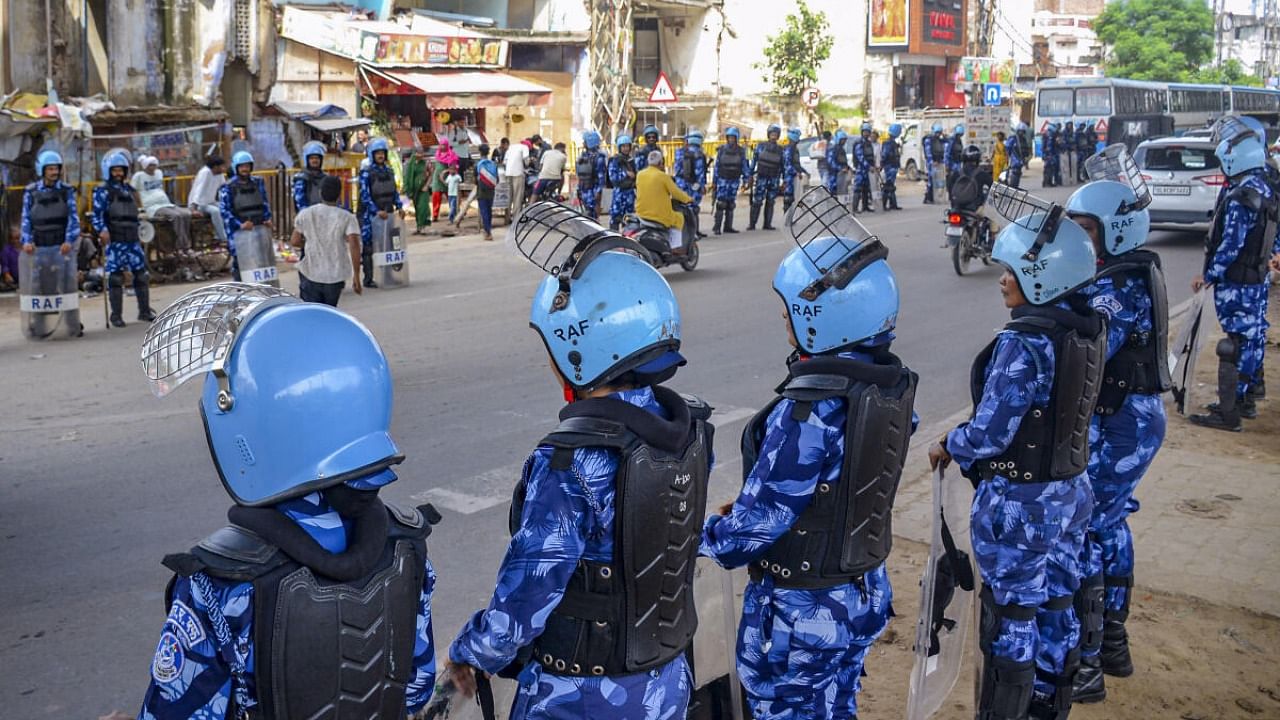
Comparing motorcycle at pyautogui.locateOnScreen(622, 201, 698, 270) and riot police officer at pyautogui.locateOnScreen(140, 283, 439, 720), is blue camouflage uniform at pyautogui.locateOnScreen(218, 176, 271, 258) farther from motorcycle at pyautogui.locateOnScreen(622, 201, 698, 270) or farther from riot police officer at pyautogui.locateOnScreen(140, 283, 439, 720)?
riot police officer at pyautogui.locateOnScreen(140, 283, 439, 720)

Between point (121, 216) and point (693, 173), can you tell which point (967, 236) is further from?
point (121, 216)

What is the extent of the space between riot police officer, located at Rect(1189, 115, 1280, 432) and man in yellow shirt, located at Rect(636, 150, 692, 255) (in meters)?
7.49

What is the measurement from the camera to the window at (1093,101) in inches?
1554

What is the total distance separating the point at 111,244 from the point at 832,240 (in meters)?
11.2

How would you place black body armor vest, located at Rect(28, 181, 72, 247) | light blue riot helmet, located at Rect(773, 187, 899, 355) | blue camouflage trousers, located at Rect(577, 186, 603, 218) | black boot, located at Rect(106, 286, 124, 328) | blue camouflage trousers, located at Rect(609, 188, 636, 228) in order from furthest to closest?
blue camouflage trousers, located at Rect(577, 186, 603, 218), blue camouflage trousers, located at Rect(609, 188, 636, 228), black boot, located at Rect(106, 286, 124, 328), black body armor vest, located at Rect(28, 181, 72, 247), light blue riot helmet, located at Rect(773, 187, 899, 355)

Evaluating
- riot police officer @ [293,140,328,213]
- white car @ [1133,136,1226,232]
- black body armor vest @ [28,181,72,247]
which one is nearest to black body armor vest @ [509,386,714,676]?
black body armor vest @ [28,181,72,247]

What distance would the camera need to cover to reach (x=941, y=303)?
14531mm

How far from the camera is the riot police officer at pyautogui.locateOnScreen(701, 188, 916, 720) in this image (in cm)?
352

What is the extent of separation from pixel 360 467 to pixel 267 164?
2098 cm

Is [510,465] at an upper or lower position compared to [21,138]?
lower

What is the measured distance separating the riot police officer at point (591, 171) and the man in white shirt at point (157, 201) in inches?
274

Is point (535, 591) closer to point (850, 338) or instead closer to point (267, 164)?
point (850, 338)

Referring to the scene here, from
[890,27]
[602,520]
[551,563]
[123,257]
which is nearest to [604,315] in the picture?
[602,520]

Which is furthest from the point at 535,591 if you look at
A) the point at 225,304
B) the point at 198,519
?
the point at 198,519
